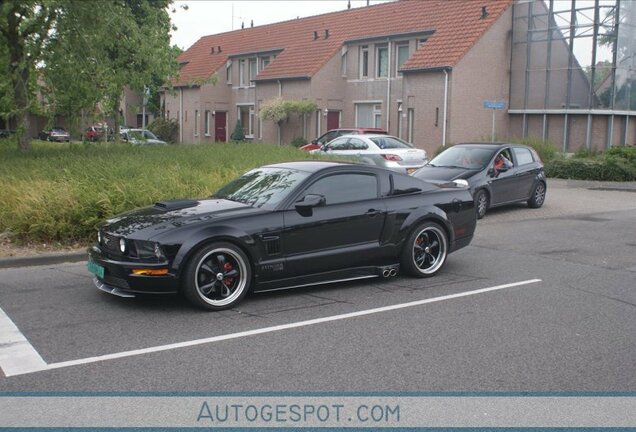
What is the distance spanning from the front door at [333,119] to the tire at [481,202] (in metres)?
24.2

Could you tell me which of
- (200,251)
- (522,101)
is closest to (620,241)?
(200,251)

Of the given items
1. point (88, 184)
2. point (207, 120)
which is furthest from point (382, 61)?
point (88, 184)

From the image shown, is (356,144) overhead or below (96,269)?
overhead

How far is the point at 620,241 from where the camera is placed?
11.8 m

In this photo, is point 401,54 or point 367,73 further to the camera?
point 367,73

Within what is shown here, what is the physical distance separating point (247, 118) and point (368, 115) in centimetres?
1089

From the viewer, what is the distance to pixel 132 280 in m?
6.94

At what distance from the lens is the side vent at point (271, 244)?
24.3 ft

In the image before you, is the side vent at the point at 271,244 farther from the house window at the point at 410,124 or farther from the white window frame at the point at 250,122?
the white window frame at the point at 250,122

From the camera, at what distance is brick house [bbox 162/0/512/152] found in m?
31.6

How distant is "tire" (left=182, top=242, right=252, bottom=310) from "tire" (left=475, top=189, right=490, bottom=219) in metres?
8.25

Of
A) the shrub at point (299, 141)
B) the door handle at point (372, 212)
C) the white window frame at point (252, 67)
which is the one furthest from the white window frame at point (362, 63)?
the door handle at point (372, 212)

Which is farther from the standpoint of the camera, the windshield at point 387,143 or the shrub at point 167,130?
the shrub at point 167,130

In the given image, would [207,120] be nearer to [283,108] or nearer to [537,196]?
[283,108]
